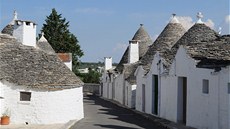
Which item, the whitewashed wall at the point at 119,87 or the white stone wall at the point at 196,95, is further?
the whitewashed wall at the point at 119,87

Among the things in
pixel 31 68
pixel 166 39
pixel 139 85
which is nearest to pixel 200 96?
pixel 31 68

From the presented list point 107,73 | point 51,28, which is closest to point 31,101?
point 107,73

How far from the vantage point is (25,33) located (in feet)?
82.8

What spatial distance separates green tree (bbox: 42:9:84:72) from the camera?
56.3 metres

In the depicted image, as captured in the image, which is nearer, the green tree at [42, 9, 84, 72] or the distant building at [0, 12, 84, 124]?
the distant building at [0, 12, 84, 124]

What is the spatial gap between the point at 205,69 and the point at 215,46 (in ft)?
10.9

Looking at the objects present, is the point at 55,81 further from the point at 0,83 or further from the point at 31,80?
the point at 0,83

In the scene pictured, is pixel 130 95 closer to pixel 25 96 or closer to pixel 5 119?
pixel 25 96

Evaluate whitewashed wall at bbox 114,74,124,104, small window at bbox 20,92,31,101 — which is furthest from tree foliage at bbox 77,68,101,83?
small window at bbox 20,92,31,101

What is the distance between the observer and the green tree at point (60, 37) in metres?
56.3

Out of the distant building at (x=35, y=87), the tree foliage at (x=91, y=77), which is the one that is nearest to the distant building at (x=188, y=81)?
the distant building at (x=35, y=87)

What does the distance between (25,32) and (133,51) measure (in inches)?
767

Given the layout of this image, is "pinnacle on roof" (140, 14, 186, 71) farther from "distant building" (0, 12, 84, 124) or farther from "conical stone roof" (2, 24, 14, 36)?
"distant building" (0, 12, 84, 124)

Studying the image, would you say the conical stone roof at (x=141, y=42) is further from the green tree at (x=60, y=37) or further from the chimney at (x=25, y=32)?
the chimney at (x=25, y=32)
